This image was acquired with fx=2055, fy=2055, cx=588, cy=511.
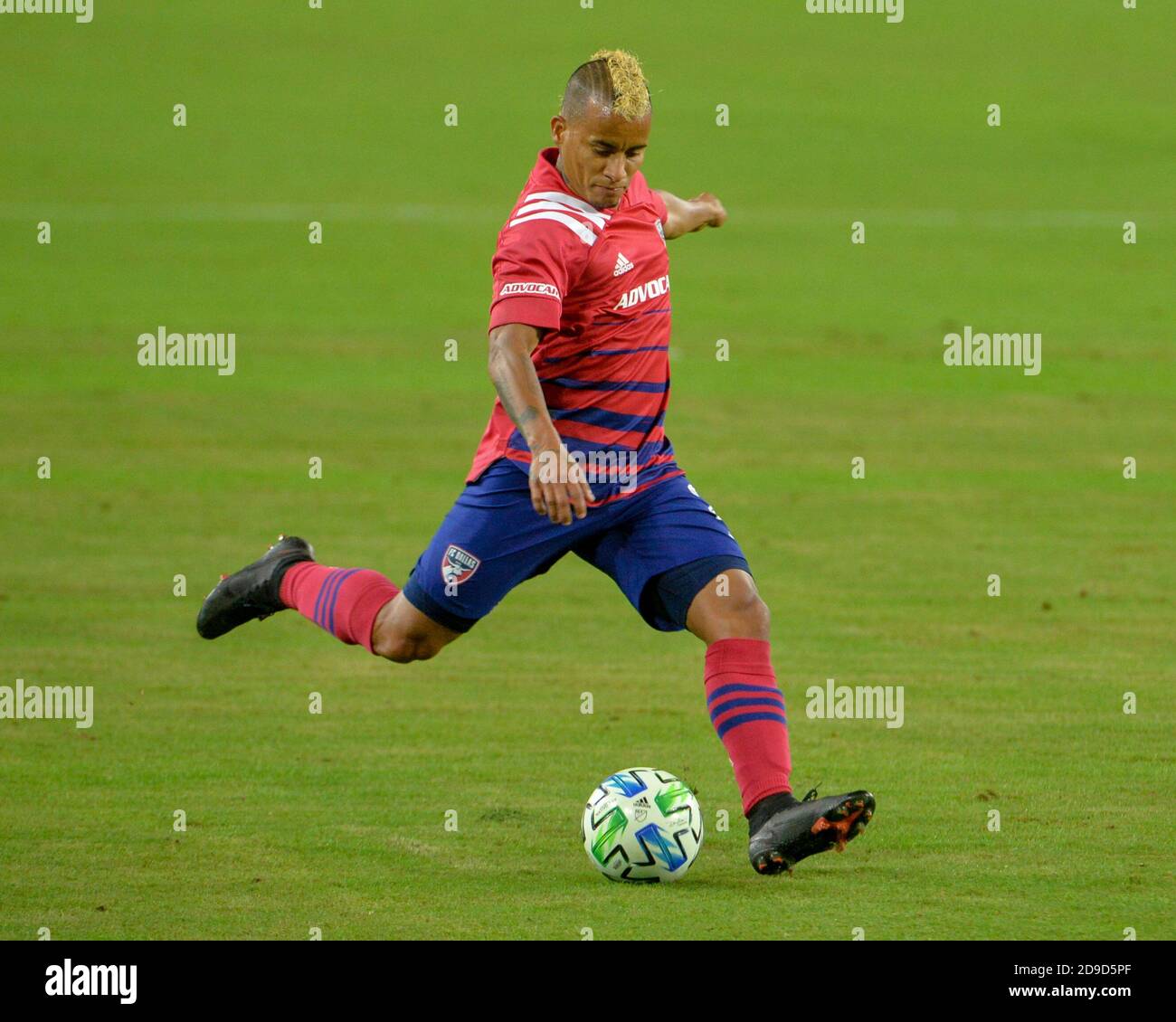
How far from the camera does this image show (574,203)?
7617 mm

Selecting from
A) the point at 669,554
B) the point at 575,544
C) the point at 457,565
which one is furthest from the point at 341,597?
the point at 669,554

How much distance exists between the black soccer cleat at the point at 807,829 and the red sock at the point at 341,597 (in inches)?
78.3

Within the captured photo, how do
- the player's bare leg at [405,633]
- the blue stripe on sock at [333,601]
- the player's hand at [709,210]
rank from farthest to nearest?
the player's hand at [709,210], the blue stripe on sock at [333,601], the player's bare leg at [405,633]

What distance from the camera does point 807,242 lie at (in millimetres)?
35344

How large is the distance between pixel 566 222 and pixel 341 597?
6.37 ft

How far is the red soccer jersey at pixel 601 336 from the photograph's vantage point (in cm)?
756

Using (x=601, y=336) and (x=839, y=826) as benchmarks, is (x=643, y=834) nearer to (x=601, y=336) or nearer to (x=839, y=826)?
(x=839, y=826)

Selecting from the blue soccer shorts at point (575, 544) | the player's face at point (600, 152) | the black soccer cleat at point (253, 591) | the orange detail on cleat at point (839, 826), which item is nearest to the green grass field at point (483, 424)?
the orange detail on cleat at point (839, 826)

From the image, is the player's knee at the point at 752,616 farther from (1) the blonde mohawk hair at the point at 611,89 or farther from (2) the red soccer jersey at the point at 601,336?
(1) the blonde mohawk hair at the point at 611,89

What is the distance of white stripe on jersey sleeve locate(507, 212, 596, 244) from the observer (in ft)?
24.7

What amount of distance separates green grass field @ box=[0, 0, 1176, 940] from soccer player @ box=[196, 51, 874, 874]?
652 mm

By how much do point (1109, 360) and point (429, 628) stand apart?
746 inches

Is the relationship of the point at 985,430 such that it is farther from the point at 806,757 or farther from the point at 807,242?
the point at 807,242
